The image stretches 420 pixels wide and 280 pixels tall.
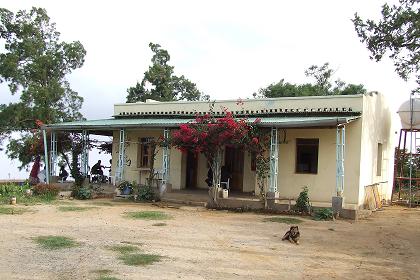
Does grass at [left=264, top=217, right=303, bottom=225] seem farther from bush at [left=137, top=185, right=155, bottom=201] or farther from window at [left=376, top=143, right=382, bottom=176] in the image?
window at [left=376, top=143, right=382, bottom=176]

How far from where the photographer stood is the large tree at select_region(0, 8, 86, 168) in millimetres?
24438

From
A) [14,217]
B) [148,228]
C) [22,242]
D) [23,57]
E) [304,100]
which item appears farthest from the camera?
[23,57]

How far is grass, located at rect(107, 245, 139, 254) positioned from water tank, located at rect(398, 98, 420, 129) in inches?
545

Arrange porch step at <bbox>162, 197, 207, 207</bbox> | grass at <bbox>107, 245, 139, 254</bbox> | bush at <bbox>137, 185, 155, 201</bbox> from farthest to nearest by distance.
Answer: bush at <bbox>137, 185, 155, 201</bbox> → porch step at <bbox>162, 197, 207, 207</bbox> → grass at <bbox>107, 245, 139, 254</bbox>

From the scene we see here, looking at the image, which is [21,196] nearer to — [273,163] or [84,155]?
[84,155]

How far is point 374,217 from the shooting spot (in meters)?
14.8

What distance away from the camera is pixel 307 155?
1661cm

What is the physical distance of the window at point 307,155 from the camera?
1641 cm

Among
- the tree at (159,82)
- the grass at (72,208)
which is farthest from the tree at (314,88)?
the grass at (72,208)

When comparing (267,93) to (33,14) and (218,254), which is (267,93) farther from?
(218,254)

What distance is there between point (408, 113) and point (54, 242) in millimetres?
14852

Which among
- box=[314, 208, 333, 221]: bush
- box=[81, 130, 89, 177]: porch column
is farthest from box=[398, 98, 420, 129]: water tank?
box=[81, 130, 89, 177]: porch column

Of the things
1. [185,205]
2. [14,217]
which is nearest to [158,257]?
[14,217]

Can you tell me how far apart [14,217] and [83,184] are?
264 inches
